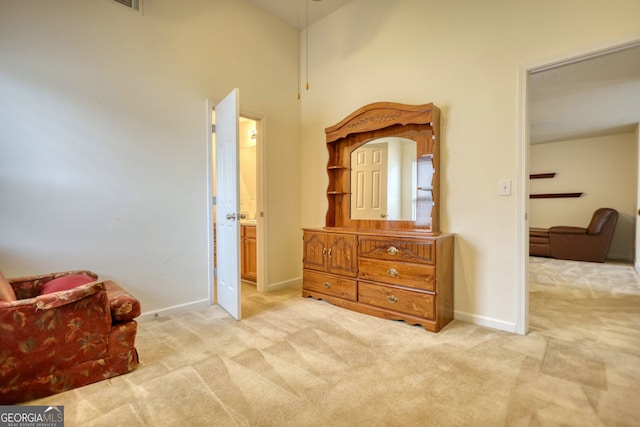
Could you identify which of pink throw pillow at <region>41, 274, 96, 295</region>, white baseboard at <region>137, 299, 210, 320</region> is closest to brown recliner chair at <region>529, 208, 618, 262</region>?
white baseboard at <region>137, 299, 210, 320</region>

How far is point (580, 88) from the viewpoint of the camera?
3.74 meters

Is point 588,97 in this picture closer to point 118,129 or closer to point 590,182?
point 590,182

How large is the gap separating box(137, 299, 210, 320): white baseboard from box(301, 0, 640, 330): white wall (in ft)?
8.15

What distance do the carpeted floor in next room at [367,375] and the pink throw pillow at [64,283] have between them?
2.00 ft

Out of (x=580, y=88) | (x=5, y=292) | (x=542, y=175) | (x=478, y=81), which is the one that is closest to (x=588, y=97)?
(x=580, y=88)

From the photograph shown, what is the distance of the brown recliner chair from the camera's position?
17.9 ft

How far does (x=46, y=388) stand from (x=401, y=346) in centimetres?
214

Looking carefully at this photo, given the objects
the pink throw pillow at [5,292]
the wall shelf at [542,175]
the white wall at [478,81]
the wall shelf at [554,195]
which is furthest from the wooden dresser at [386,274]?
the wall shelf at [542,175]

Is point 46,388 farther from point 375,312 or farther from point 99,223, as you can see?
point 375,312

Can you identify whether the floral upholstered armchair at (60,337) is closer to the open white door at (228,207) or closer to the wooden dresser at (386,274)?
the open white door at (228,207)

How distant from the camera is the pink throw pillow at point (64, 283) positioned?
6.23ft

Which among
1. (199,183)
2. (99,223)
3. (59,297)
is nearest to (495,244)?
(199,183)

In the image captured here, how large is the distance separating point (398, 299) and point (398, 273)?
9.0 inches

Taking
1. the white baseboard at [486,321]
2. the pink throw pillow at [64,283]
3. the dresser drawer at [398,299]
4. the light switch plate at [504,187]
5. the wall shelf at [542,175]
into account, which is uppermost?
the wall shelf at [542,175]
